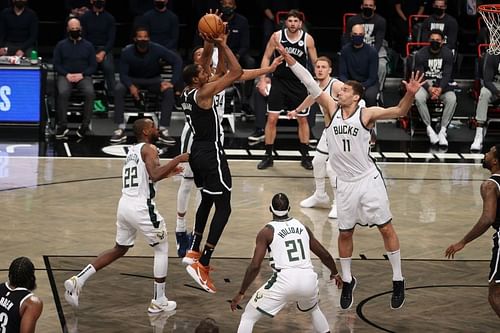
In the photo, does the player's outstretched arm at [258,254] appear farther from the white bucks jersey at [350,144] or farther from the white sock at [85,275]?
the white sock at [85,275]

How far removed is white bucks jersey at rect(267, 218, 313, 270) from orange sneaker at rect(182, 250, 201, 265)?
1.87 metres

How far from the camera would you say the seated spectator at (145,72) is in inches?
643

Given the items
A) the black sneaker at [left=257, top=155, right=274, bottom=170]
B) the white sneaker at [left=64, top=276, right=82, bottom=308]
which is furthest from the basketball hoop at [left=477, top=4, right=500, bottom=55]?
the white sneaker at [left=64, top=276, right=82, bottom=308]

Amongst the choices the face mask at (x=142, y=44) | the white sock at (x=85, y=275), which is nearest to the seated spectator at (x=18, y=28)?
the face mask at (x=142, y=44)

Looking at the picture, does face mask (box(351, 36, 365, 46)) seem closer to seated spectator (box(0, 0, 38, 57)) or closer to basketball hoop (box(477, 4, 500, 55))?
basketball hoop (box(477, 4, 500, 55))

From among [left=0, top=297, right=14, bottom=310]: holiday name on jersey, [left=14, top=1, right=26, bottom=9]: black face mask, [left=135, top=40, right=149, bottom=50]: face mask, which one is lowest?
[left=0, top=297, right=14, bottom=310]: holiday name on jersey

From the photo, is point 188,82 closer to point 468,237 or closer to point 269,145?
point 468,237

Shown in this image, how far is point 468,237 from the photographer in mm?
8531

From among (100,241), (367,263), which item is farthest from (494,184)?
(100,241)

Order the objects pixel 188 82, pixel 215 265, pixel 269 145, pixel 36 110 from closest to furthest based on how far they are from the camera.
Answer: pixel 188 82, pixel 215 265, pixel 269 145, pixel 36 110

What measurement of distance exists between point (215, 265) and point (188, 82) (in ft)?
5.93

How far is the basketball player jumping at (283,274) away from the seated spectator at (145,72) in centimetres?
835

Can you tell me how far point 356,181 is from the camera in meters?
9.36

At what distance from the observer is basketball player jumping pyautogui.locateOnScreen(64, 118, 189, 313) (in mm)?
9000
